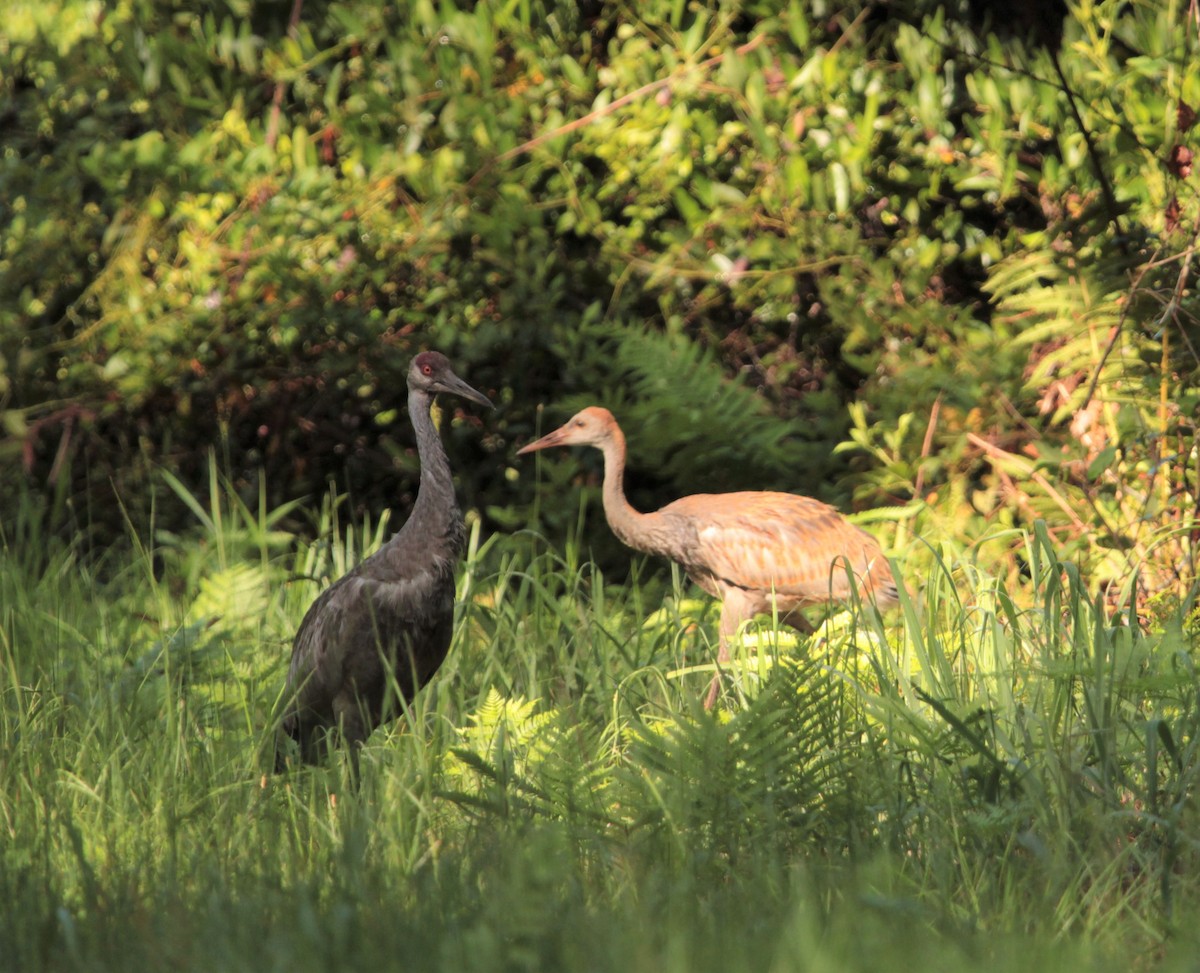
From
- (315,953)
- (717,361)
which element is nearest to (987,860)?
(315,953)

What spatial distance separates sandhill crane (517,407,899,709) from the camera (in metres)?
6.34

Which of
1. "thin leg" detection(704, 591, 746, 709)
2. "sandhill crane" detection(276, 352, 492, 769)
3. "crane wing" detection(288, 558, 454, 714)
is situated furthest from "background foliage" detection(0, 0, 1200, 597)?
"crane wing" detection(288, 558, 454, 714)

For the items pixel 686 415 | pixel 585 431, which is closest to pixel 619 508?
pixel 585 431

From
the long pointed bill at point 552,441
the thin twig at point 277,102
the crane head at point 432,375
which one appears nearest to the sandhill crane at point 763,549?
the long pointed bill at point 552,441

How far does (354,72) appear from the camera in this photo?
731 cm

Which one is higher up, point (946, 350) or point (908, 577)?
point (946, 350)

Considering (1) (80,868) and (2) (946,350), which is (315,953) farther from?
(2) (946,350)

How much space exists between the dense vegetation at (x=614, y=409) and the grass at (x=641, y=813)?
0.02 meters

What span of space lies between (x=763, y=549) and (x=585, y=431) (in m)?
1.02

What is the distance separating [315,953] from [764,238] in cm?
470

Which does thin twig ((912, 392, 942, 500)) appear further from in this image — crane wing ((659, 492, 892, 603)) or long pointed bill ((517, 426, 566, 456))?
long pointed bill ((517, 426, 566, 456))

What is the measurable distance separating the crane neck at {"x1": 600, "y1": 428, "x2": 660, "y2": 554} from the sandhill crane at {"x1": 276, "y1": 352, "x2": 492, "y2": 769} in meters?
1.56

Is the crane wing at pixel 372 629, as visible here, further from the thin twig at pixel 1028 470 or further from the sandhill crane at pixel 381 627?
the thin twig at pixel 1028 470

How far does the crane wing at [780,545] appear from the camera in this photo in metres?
6.36
